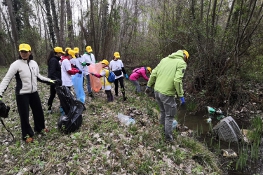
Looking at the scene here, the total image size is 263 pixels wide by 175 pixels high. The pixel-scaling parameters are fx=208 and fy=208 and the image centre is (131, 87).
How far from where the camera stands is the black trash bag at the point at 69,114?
4.48 m

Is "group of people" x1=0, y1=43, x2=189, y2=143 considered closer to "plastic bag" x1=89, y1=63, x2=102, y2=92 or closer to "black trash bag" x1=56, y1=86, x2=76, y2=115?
"black trash bag" x1=56, y1=86, x2=76, y2=115

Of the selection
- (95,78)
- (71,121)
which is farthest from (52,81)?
(95,78)

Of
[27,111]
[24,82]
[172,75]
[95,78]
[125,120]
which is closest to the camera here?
[24,82]

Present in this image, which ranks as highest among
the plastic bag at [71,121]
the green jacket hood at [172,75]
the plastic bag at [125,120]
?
the green jacket hood at [172,75]

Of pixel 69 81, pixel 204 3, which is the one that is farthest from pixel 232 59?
pixel 69 81

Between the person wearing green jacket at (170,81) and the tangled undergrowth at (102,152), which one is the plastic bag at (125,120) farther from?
the person wearing green jacket at (170,81)

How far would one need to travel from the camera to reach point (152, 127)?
538 cm

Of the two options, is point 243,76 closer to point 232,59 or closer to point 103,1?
point 232,59

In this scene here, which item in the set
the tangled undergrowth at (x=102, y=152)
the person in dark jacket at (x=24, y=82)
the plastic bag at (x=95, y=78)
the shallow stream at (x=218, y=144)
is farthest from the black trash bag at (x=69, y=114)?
the shallow stream at (x=218, y=144)

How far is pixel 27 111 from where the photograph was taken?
13.3 ft

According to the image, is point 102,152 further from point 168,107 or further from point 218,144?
point 218,144

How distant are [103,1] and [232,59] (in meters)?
9.03

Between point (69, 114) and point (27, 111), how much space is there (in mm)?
850

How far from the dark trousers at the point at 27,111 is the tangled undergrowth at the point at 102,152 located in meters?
0.21
